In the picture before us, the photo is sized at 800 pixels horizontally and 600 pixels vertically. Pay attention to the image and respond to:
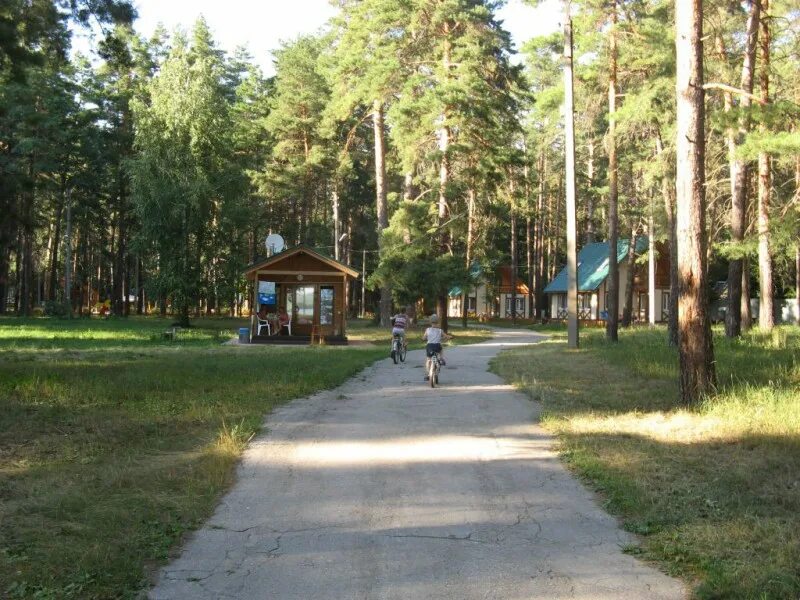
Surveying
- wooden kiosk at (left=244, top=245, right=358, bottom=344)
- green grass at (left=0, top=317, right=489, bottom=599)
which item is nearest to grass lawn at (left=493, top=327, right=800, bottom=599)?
green grass at (left=0, top=317, right=489, bottom=599)

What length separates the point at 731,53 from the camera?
70.6ft

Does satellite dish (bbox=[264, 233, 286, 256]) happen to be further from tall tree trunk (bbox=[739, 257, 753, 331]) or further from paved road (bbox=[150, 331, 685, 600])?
paved road (bbox=[150, 331, 685, 600])

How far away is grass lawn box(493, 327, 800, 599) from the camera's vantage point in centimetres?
475

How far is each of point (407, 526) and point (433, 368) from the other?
8.86m

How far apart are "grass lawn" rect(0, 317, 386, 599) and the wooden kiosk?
10.6 m

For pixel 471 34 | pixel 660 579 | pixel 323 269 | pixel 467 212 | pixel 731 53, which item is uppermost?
pixel 471 34

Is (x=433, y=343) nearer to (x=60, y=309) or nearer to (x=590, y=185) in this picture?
Answer: (x=590, y=185)

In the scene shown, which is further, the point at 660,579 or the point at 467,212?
the point at 467,212

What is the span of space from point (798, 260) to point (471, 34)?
23630 mm

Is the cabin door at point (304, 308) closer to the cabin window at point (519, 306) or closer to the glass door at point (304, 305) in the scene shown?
the glass door at point (304, 305)

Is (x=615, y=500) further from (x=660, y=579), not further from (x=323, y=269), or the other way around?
(x=323, y=269)

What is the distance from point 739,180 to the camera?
20.9 metres

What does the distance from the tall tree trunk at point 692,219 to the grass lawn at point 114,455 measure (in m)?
6.33

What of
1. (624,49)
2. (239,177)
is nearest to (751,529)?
(624,49)
